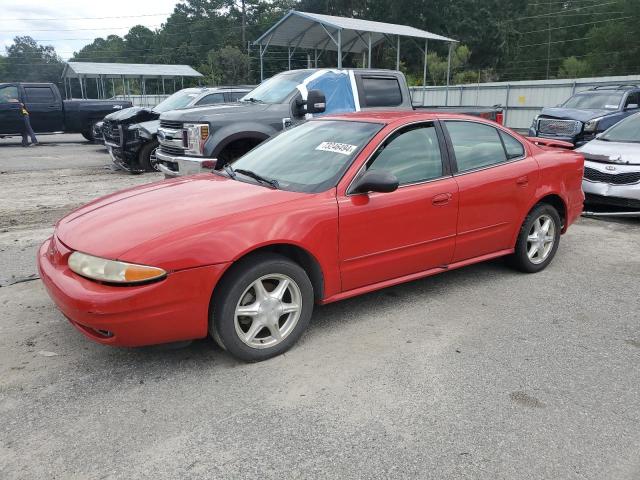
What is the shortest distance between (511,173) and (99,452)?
12.5 ft

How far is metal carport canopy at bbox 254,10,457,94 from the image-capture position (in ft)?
57.7

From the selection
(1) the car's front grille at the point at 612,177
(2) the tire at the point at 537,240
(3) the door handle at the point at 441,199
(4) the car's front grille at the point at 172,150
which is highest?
(4) the car's front grille at the point at 172,150

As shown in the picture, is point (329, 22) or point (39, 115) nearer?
point (329, 22)

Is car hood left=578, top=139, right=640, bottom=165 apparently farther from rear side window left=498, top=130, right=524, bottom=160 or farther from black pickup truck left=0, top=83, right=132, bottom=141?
black pickup truck left=0, top=83, right=132, bottom=141

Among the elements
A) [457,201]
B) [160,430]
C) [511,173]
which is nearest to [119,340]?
[160,430]

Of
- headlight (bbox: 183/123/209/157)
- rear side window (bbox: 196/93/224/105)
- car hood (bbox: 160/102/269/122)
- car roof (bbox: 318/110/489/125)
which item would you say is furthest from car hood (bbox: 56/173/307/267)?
rear side window (bbox: 196/93/224/105)

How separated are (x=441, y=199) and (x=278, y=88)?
17.0 feet

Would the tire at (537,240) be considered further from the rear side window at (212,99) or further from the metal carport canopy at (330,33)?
the metal carport canopy at (330,33)

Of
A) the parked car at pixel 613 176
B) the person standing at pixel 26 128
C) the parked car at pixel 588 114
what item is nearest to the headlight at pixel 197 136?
the parked car at pixel 613 176

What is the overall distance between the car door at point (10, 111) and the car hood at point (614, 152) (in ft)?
55.9

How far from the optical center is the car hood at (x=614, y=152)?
276 inches

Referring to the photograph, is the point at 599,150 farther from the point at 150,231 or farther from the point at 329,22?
the point at 329,22

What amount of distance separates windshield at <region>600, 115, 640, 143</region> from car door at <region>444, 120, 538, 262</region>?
13.0 ft

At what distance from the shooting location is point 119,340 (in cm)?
299
